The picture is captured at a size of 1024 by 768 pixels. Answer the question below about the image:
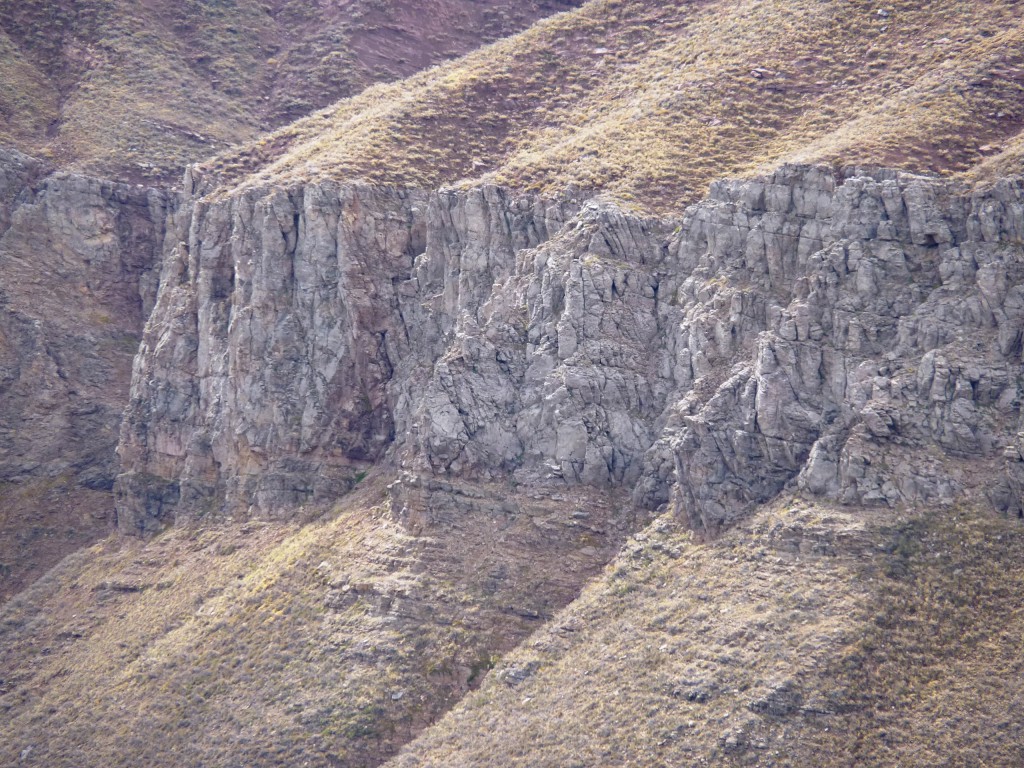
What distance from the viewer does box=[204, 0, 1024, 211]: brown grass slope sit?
58.4 metres

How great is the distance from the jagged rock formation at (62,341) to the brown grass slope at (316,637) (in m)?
8.93

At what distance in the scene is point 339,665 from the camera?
5516 centimetres

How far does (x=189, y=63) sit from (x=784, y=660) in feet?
203

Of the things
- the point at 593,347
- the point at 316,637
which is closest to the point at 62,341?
the point at 316,637

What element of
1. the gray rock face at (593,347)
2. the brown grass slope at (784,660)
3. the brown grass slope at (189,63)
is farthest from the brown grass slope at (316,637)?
the brown grass slope at (189,63)

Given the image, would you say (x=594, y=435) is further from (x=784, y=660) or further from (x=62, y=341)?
(x=62, y=341)

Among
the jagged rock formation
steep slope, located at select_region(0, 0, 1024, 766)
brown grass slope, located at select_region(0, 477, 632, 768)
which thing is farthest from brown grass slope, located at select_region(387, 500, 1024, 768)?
the jagged rock formation

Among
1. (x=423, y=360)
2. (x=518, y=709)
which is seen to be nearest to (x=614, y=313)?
(x=423, y=360)

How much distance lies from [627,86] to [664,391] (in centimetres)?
2254

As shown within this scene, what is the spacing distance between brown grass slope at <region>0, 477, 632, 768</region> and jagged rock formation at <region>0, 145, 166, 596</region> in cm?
893

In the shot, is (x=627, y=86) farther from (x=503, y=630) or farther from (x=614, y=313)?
(x=503, y=630)

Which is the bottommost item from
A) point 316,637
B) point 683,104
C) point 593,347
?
point 316,637

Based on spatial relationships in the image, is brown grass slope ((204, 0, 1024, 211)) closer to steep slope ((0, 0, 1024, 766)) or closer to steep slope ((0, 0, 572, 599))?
steep slope ((0, 0, 1024, 766))

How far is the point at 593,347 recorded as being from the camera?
2244 inches
